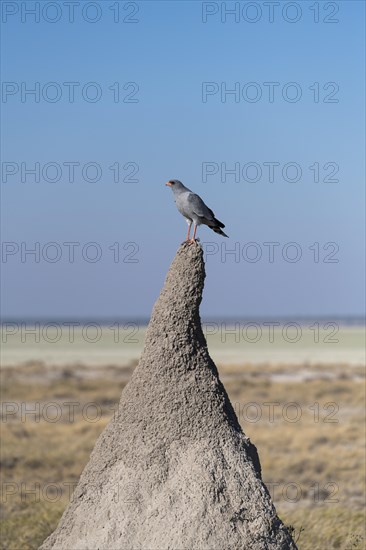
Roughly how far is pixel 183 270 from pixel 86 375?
5803 cm

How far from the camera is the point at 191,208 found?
22.7ft

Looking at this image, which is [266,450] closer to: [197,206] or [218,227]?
[218,227]

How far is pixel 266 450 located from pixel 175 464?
19.4m

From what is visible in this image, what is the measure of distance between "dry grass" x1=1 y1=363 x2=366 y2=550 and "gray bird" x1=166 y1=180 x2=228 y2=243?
3.77 m

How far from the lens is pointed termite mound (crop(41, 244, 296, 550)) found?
629 cm

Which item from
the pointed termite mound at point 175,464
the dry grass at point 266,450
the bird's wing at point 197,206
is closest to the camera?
the pointed termite mound at point 175,464

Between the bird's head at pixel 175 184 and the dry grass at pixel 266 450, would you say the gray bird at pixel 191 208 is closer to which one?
the bird's head at pixel 175 184

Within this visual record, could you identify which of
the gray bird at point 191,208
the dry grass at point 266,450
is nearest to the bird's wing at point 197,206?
the gray bird at point 191,208

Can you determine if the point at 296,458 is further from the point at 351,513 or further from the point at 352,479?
the point at 351,513

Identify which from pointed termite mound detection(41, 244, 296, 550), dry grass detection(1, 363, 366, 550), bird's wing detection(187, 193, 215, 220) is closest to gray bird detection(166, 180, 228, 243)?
bird's wing detection(187, 193, 215, 220)

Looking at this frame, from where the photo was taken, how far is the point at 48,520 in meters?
13.2

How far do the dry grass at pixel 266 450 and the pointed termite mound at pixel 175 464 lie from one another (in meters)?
3.10

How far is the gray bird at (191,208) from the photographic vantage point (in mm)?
6906

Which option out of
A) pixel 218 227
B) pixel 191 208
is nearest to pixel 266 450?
pixel 218 227
